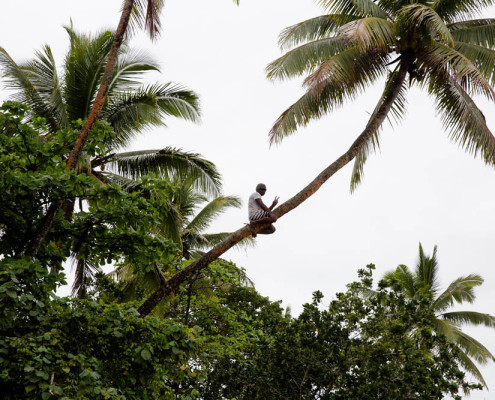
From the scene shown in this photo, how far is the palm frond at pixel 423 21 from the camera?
30.6 feet

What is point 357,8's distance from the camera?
1084 cm

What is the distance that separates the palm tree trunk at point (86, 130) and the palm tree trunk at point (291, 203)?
1.81 meters

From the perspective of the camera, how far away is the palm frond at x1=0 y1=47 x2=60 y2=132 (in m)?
12.1

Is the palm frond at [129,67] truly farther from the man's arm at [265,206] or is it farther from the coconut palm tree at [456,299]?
the coconut palm tree at [456,299]

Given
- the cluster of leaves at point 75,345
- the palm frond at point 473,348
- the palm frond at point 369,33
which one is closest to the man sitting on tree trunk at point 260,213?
the cluster of leaves at point 75,345

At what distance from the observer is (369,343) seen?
36.5 feet

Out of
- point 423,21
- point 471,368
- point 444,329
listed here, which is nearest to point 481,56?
point 423,21

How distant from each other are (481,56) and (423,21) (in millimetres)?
1589

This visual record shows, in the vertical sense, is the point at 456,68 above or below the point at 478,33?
below

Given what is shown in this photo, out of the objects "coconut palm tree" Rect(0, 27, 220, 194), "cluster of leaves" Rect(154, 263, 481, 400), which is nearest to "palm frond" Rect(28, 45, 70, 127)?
"coconut palm tree" Rect(0, 27, 220, 194)

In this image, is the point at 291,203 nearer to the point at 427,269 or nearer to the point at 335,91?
the point at 335,91

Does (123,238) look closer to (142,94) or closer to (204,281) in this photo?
(142,94)

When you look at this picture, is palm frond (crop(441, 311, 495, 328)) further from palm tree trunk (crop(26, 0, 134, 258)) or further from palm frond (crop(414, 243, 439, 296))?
palm tree trunk (crop(26, 0, 134, 258))

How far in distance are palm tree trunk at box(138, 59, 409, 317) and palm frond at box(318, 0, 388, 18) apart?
3.76 feet
